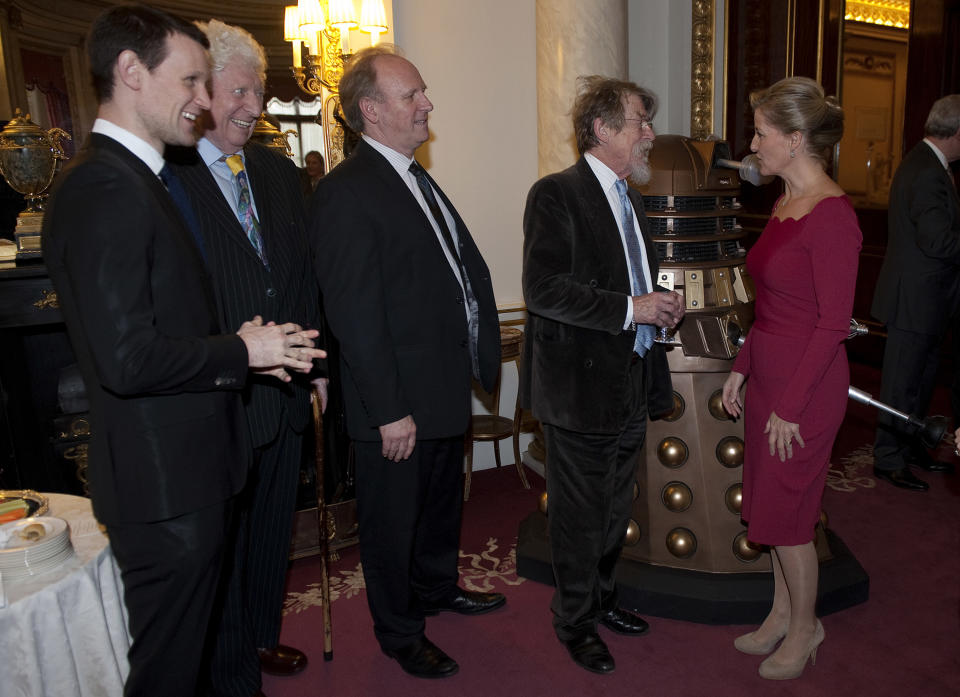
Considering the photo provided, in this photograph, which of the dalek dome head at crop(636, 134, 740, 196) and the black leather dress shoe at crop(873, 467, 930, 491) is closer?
the dalek dome head at crop(636, 134, 740, 196)

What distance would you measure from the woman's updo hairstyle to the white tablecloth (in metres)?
2.08

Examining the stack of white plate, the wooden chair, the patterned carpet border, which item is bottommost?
the patterned carpet border

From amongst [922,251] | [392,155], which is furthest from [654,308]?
[922,251]

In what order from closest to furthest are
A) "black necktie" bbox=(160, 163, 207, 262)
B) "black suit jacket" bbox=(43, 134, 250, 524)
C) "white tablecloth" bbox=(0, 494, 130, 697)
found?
"black suit jacket" bbox=(43, 134, 250, 524) < "white tablecloth" bbox=(0, 494, 130, 697) < "black necktie" bbox=(160, 163, 207, 262)

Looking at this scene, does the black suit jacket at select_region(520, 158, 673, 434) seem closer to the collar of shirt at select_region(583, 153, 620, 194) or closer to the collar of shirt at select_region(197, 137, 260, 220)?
the collar of shirt at select_region(583, 153, 620, 194)

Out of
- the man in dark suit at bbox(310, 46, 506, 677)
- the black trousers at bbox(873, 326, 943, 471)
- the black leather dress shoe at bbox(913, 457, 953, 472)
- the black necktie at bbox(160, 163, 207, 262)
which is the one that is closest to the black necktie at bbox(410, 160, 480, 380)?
the man in dark suit at bbox(310, 46, 506, 677)

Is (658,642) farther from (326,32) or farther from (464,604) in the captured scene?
(326,32)

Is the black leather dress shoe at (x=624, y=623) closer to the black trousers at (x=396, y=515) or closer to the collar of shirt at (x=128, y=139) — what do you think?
the black trousers at (x=396, y=515)

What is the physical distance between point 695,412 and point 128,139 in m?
2.07

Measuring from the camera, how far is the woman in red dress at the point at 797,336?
2104mm

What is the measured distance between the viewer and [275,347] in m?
1.69

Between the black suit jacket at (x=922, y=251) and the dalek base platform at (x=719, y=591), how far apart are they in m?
1.48

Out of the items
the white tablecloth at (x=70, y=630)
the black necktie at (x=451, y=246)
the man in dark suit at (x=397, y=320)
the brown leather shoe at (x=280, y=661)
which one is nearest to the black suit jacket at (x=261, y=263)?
the man in dark suit at (x=397, y=320)

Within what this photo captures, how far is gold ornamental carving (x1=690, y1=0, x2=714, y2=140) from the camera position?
192 inches
